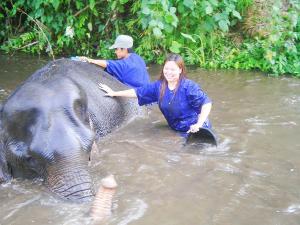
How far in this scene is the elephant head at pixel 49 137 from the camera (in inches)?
148

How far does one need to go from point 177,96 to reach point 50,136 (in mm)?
1934

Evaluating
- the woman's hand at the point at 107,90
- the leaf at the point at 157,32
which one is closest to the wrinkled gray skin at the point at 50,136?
the woman's hand at the point at 107,90

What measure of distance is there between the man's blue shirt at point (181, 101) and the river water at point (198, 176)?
0.18 meters

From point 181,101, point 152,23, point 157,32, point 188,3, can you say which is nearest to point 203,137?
point 181,101

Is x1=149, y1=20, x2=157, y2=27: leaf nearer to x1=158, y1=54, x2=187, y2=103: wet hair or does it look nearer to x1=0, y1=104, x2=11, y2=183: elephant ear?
x1=158, y1=54, x2=187, y2=103: wet hair

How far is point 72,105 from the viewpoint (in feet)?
13.8

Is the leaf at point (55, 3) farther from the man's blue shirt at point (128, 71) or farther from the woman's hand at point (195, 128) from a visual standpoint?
the woman's hand at point (195, 128)

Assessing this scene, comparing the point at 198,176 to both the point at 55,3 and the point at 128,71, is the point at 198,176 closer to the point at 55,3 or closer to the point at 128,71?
the point at 128,71

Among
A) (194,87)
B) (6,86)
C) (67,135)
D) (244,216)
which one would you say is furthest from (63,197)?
(6,86)

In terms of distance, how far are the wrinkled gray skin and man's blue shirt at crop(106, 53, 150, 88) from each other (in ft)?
5.64

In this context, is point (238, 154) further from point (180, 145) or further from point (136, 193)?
point (136, 193)

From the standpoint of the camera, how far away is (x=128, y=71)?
6504mm

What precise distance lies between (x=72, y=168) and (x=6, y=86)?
14.4ft

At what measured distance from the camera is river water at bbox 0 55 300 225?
365cm
